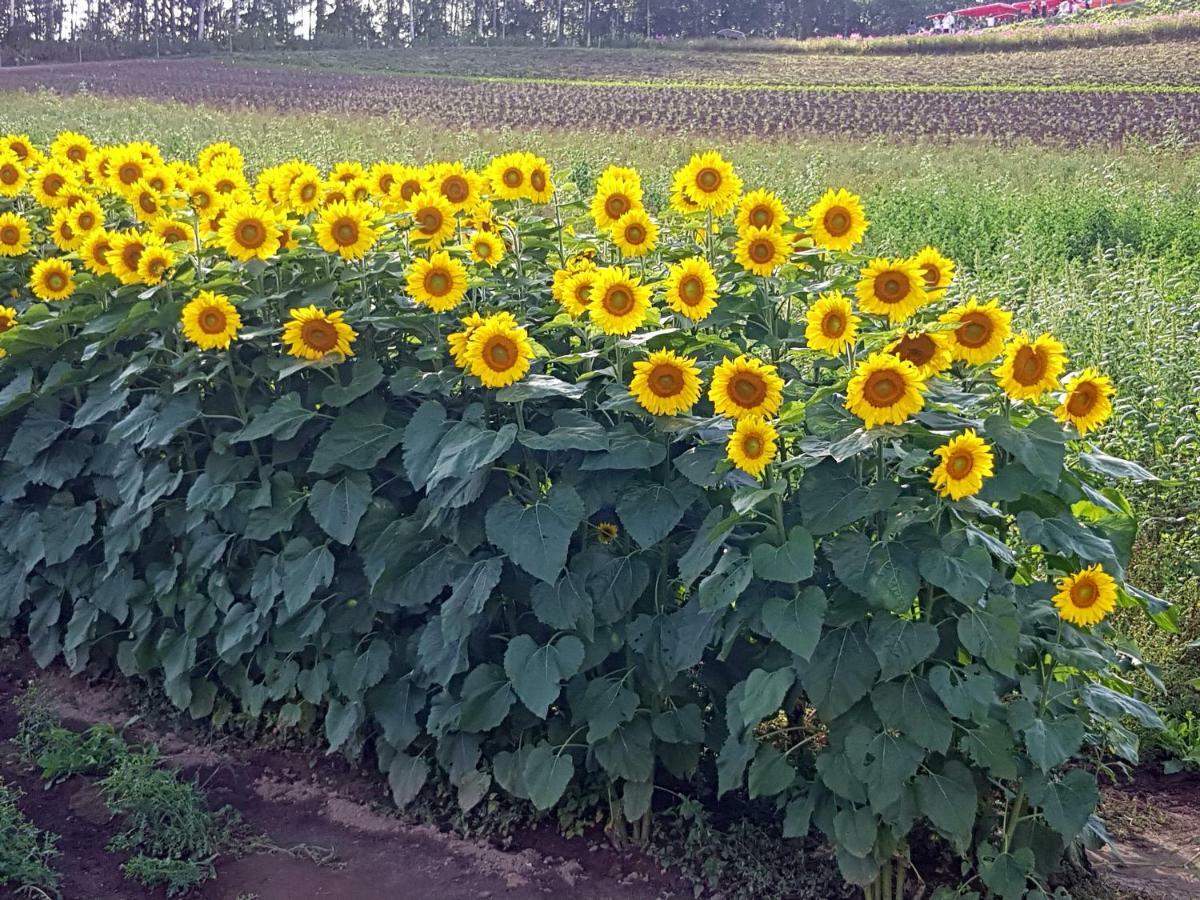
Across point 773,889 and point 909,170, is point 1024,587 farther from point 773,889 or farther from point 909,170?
point 909,170

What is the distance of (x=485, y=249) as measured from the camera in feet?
12.7

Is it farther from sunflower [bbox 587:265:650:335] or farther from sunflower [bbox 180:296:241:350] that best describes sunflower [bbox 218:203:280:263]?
sunflower [bbox 587:265:650:335]

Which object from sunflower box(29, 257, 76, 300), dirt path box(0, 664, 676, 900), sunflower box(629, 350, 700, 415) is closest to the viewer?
sunflower box(629, 350, 700, 415)

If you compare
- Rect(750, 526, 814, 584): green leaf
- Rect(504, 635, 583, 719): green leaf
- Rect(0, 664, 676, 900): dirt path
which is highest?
Rect(750, 526, 814, 584): green leaf

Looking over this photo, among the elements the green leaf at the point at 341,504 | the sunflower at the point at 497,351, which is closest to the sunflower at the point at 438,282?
the sunflower at the point at 497,351

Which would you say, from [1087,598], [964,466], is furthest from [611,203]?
[1087,598]

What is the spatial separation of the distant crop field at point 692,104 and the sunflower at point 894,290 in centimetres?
1853

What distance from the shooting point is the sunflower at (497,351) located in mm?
3389

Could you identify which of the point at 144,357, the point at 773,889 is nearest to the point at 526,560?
the point at 773,889

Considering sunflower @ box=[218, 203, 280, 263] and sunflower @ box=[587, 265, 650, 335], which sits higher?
sunflower @ box=[218, 203, 280, 263]

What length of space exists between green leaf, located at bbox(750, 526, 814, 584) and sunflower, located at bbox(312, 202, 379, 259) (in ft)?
5.05

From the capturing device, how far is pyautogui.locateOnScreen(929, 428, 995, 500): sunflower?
2.87m

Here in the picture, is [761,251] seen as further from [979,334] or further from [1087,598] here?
[1087,598]

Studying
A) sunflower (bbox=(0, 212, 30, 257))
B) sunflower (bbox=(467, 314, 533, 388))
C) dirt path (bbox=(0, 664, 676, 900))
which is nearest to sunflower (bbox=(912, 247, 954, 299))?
sunflower (bbox=(467, 314, 533, 388))
